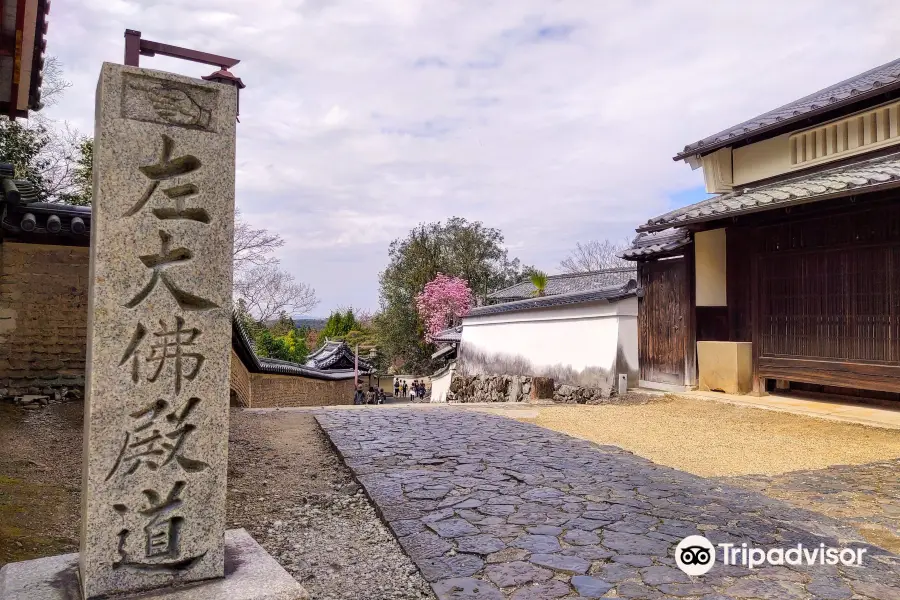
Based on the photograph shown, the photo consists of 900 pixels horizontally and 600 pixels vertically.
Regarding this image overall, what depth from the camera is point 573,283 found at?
1238 inches

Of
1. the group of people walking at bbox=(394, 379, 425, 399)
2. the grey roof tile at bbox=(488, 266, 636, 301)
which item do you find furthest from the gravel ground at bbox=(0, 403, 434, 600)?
the group of people walking at bbox=(394, 379, 425, 399)

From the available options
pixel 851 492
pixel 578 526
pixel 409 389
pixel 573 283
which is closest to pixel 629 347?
pixel 851 492

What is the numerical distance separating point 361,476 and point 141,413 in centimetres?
355

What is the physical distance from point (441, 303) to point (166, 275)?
1271 inches

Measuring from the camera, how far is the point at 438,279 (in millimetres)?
36031

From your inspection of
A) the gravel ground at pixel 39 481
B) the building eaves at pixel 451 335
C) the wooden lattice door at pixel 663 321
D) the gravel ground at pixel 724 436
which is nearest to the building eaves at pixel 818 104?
the wooden lattice door at pixel 663 321

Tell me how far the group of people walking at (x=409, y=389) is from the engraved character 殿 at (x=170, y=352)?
30.1 metres

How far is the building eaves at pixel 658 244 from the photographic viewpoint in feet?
40.5

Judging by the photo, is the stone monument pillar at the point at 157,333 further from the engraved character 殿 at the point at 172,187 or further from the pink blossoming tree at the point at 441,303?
the pink blossoming tree at the point at 441,303

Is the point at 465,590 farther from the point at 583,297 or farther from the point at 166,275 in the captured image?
the point at 583,297

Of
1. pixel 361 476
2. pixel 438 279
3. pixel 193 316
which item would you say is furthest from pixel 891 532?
pixel 438 279

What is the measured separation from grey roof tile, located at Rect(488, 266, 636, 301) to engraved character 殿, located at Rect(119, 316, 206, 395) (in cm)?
2418

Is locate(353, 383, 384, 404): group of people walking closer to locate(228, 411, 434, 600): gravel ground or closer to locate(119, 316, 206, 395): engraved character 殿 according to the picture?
locate(228, 411, 434, 600): gravel ground

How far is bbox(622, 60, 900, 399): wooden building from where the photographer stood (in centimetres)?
881
